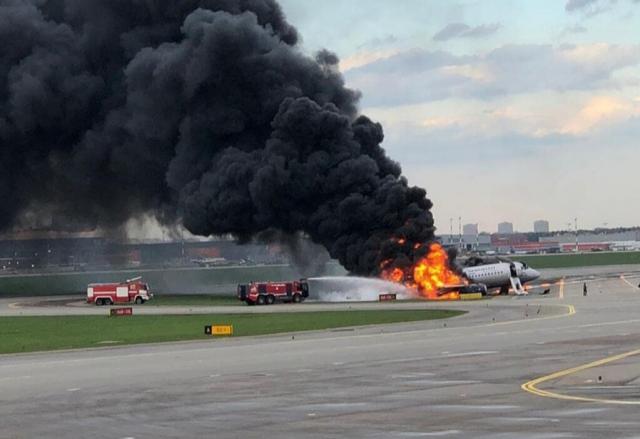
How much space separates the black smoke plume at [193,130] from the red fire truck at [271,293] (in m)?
6.05

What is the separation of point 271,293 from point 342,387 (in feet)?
228

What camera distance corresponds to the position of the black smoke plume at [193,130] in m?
104

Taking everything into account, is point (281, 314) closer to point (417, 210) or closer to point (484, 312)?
point (484, 312)

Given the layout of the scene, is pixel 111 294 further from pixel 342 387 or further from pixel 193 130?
pixel 342 387

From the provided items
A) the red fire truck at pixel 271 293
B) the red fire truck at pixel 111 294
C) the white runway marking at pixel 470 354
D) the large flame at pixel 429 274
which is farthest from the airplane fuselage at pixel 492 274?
the white runway marking at pixel 470 354

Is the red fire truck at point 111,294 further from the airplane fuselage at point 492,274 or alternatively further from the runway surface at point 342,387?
the runway surface at point 342,387

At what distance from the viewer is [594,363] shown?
33.4 meters

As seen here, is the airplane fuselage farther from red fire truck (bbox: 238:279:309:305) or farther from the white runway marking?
the white runway marking

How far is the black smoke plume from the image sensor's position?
104m

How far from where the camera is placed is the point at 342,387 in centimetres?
2927

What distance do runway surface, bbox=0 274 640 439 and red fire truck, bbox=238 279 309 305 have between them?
44.7 metres

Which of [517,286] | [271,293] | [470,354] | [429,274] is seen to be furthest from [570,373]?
[517,286]

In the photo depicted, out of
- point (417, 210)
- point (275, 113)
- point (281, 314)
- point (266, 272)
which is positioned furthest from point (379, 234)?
point (266, 272)

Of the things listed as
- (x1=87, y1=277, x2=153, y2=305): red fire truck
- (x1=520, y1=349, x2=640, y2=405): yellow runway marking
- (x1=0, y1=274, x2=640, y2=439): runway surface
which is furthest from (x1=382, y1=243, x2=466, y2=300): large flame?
(x1=520, y1=349, x2=640, y2=405): yellow runway marking
